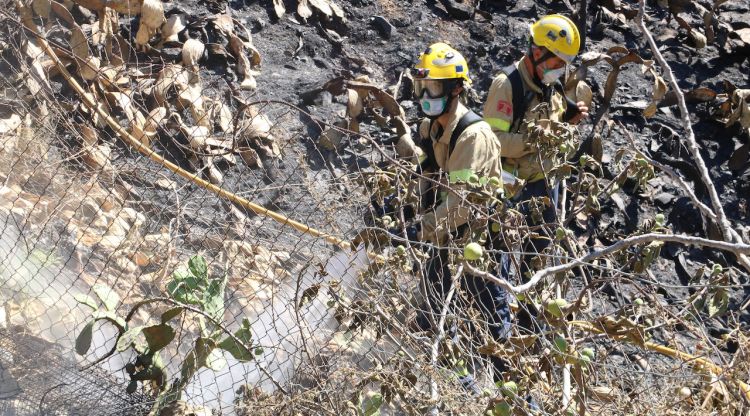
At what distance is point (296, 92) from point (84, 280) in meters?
3.22

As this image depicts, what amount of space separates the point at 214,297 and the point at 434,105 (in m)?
1.64

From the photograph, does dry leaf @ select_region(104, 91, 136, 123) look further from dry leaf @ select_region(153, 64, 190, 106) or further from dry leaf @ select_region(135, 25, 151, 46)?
dry leaf @ select_region(135, 25, 151, 46)

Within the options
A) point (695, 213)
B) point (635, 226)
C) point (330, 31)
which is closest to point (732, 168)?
point (695, 213)

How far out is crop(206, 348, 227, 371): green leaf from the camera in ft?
13.1

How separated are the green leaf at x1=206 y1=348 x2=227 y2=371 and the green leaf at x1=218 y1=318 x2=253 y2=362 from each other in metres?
0.08

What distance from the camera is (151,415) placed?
3961 millimetres

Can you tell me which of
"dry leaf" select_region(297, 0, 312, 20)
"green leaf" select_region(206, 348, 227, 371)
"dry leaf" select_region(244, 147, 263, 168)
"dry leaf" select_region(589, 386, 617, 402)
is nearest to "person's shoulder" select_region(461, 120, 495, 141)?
"dry leaf" select_region(589, 386, 617, 402)

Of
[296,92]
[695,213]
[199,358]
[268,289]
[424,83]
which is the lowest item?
[695,213]

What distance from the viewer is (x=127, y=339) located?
12.9 ft

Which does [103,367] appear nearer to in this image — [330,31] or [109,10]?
[109,10]

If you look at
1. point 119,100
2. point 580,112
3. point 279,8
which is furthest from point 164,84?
point 580,112

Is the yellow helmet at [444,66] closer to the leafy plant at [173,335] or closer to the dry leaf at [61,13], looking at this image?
the leafy plant at [173,335]

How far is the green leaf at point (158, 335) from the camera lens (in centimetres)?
393

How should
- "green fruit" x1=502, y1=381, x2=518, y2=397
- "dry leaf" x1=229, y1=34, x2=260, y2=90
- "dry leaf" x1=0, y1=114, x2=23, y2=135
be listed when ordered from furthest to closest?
1. "dry leaf" x1=229, y1=34, x2=260, y2=90
2. "dry leaf" x1=0, y1=114, x2=23, y2=135
3. "green fruit" x1=502, y1=381, x2=518, y2=397
